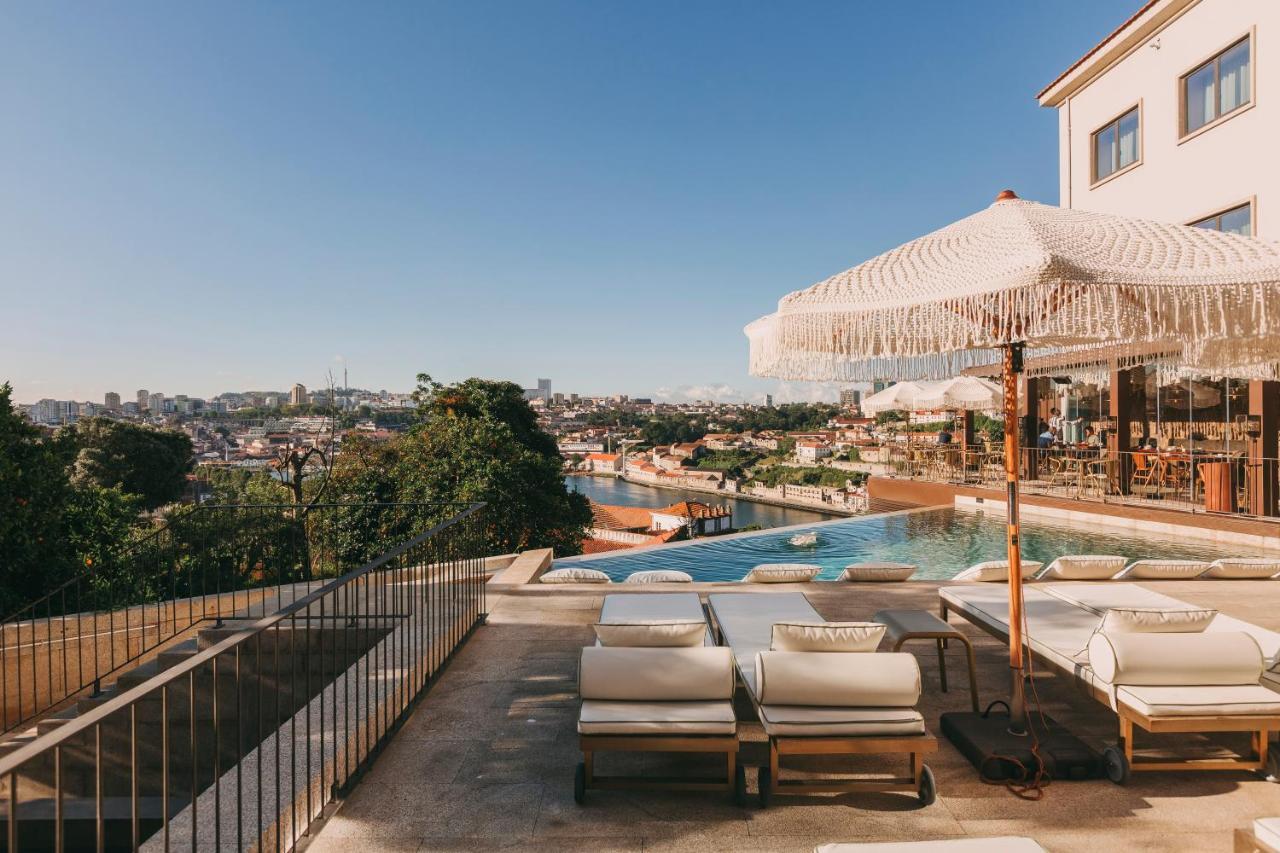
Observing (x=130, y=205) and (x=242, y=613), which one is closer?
(x=242, y=613)

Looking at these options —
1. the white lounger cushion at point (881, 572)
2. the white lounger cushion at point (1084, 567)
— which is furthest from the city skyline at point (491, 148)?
the white lounger cushion at point (1084, 567)

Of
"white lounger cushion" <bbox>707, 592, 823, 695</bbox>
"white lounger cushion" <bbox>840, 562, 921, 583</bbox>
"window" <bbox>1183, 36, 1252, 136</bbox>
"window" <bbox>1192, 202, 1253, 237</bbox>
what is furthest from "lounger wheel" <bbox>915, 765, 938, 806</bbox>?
"window" <bbox>1183, 36, 1252, 136</bbox>

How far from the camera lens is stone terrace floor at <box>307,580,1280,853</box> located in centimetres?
290

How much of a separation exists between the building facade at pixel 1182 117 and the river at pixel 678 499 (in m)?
44.3

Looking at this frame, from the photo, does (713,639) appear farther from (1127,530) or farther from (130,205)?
(130,205)

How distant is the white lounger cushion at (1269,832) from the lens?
7.09 feet

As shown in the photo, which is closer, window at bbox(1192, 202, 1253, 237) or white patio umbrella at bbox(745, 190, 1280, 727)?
white patio umbrella at bbox(745, 190, 1280, 727)

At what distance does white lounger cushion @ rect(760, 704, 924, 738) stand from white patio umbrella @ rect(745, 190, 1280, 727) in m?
0.86

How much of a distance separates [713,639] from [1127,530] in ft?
35.5

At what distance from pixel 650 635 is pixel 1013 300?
2357mm

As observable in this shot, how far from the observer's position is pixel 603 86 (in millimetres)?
26609

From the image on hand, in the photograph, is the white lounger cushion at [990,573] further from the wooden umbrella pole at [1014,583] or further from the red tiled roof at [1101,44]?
the red tiled roof at [1101,44]

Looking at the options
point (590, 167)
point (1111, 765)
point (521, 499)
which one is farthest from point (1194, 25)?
point (590, 167)

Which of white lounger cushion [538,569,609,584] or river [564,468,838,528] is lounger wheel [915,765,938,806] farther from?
river [564,468,838,528]
